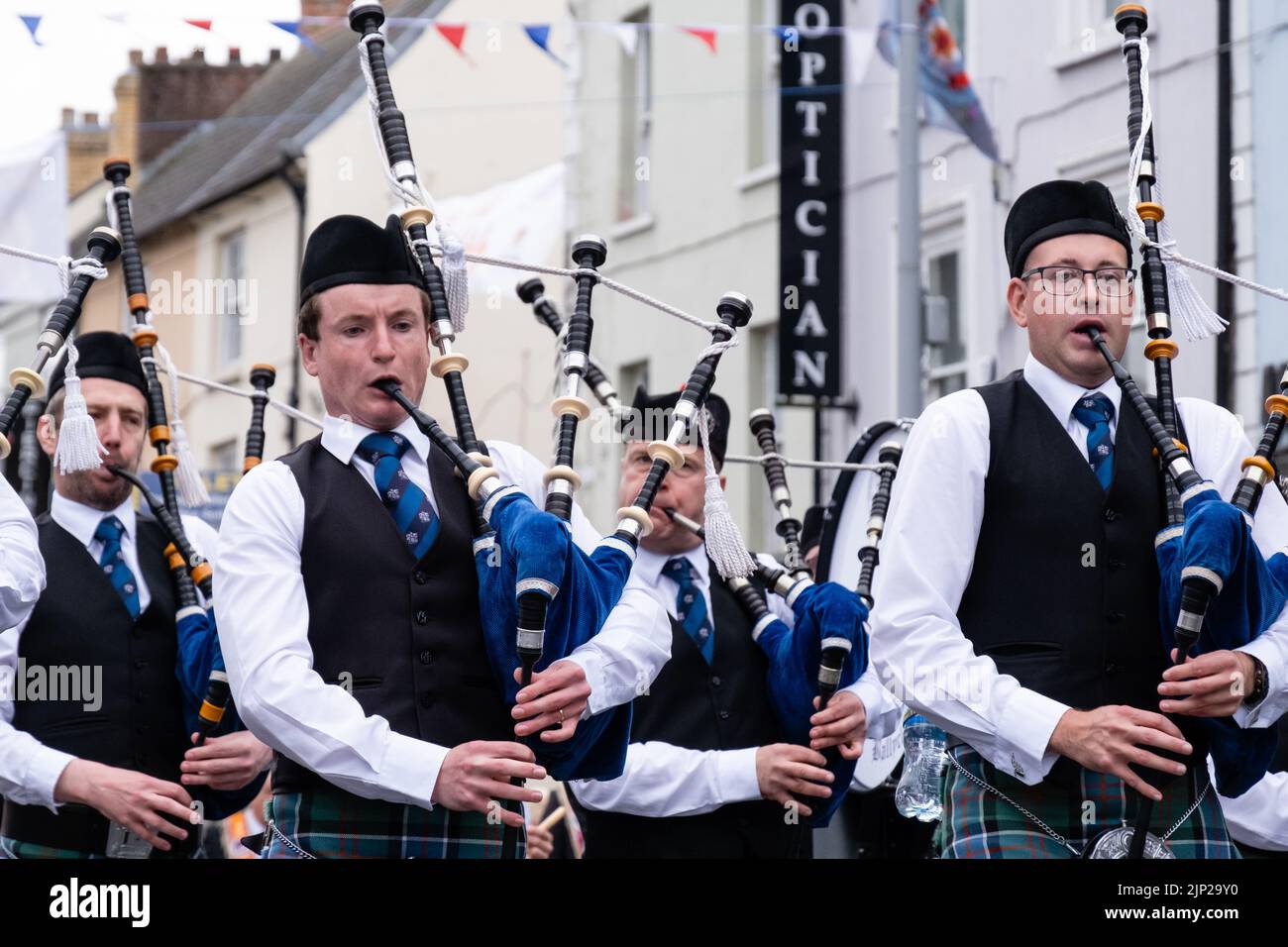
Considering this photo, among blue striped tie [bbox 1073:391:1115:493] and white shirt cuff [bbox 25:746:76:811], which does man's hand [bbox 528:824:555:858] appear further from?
blue striped tie [bbox 1073:391:1115:493]

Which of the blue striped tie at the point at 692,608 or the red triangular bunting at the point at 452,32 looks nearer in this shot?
the blue striped tie at the point at 692,608

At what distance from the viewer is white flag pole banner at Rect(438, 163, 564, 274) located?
1673 cm

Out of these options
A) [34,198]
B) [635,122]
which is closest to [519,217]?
[635,122]

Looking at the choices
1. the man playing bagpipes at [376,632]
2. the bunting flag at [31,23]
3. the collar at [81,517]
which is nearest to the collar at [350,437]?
the man playing bagpipes at [376,632]

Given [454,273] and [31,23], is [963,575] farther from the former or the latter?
Answer: [31,23]

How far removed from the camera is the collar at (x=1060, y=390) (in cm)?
365

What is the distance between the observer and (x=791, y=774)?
457 cm

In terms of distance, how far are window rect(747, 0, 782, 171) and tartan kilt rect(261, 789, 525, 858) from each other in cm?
1123

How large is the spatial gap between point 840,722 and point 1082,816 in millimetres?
918

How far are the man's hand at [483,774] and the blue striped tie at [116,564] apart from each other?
1764mm

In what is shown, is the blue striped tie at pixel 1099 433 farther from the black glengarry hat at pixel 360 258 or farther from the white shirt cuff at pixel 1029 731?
the black glengarry hat at pixel 360 258
